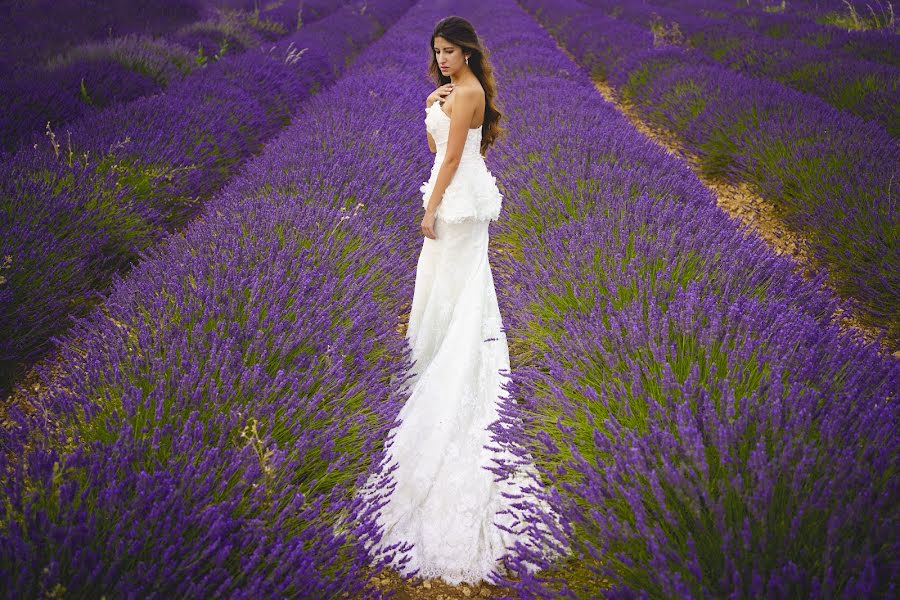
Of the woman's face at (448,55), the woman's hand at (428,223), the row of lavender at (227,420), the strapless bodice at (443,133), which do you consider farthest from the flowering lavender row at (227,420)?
the woman's face at (448,55)

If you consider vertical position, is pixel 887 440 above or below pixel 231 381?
above

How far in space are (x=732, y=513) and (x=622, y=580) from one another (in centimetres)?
27

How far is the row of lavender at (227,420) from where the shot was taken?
1.07 m

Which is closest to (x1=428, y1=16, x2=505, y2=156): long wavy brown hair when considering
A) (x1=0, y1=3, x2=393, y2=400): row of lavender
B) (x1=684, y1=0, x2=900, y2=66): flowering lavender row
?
(x1=0, y1=3, x2=393, y2=400): row of lavender

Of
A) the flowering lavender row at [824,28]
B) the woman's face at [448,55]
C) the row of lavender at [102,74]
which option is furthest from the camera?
the flowering lavender row at [824,28]

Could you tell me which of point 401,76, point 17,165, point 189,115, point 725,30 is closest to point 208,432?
point 17,165

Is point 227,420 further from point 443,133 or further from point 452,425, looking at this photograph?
point 443,133

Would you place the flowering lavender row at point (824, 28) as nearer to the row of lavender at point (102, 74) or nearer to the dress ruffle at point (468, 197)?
the dress ruffle at point (468, 197)

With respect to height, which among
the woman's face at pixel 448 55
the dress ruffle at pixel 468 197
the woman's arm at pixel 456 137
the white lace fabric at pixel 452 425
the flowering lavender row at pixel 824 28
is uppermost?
the flowering lavender row at pixel 824 28

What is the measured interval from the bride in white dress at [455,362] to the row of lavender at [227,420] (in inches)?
6.1

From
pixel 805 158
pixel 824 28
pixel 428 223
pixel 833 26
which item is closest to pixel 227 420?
pixel 428 223

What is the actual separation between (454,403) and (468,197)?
2.62 feet

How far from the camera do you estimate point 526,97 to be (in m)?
4.88

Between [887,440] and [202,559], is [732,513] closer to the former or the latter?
[887,440]
